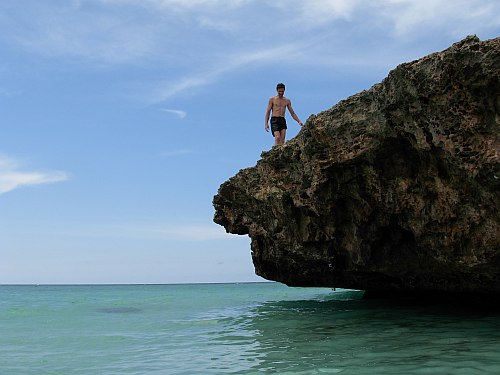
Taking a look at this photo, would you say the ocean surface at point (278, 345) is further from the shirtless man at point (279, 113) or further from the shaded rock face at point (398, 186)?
the shirtless man at point (279, 113)

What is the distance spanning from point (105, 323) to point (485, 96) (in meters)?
10.4

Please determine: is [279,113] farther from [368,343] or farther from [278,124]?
[368,343]

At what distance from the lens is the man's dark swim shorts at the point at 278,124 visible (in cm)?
1295

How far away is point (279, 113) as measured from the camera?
12.8 meters

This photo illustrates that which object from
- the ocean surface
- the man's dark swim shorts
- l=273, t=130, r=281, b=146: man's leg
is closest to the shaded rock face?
l=273, t=130, r=281, b=146: man's leg

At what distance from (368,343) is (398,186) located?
3566 millimetres

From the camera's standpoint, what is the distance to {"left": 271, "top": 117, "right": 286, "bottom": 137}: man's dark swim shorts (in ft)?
42.5

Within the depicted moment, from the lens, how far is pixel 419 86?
8.64 metres

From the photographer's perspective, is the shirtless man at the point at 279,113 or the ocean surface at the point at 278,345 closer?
the ocean surface at the point at 278,345

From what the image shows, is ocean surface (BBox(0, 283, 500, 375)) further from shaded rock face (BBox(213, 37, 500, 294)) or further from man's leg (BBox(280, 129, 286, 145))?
man's leg (BBox(280, 129, 286, 145))

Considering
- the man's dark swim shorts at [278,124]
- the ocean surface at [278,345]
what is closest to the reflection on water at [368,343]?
the ocean surface at [278,345]

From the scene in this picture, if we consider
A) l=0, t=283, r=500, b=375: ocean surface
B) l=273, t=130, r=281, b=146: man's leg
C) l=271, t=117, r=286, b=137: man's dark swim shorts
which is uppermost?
l=271, t=117, r=286, b=137: man's dark swim shorts

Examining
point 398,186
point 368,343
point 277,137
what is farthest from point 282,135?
point 368,343

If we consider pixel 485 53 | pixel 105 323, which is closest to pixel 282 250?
pixel 105 323
